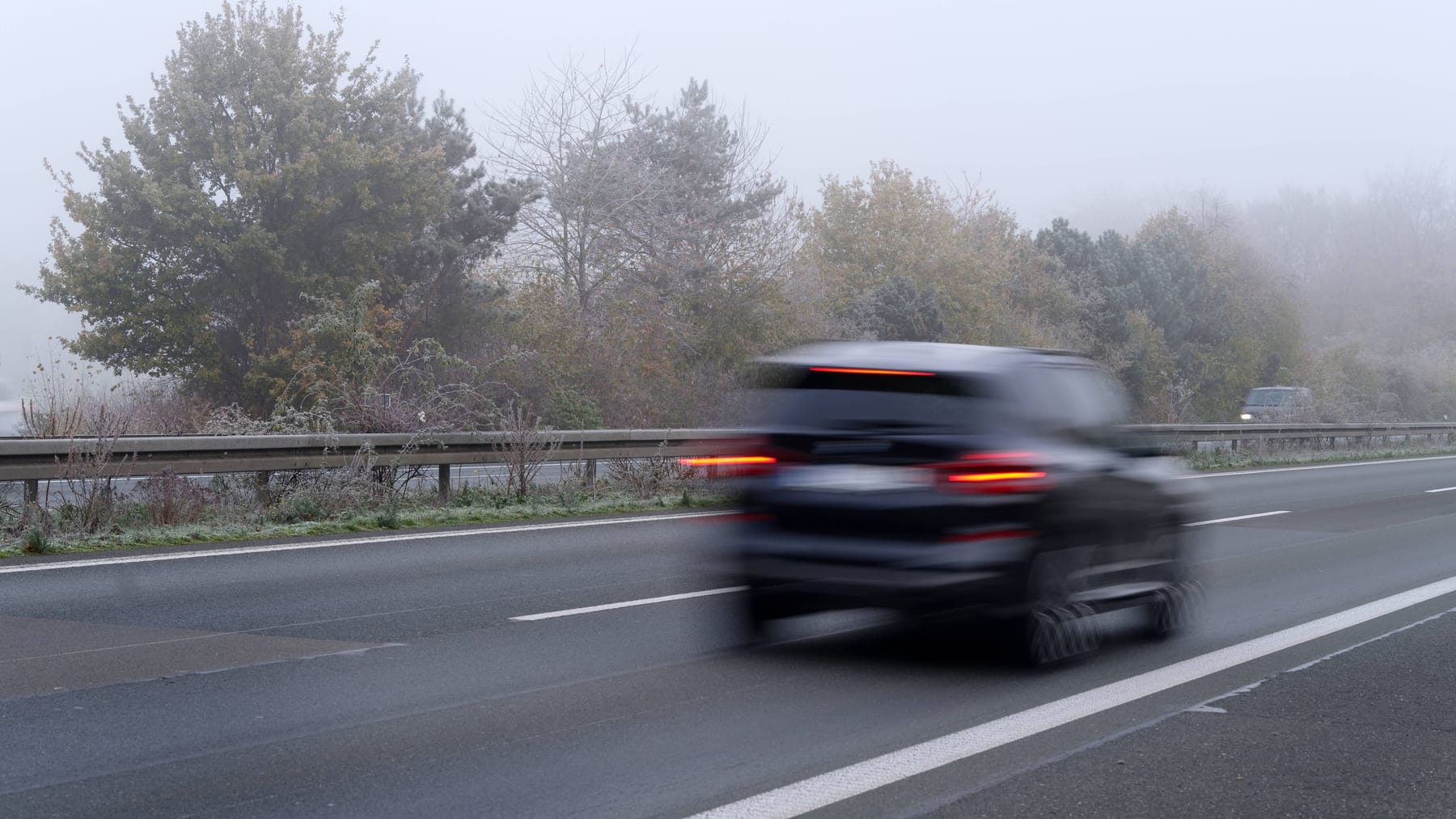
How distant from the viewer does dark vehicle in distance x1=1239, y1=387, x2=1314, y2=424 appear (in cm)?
3653

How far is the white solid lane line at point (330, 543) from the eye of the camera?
9969 millimetres

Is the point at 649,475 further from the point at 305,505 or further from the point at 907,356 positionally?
the point at 907,356

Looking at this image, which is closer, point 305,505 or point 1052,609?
point 1052,609

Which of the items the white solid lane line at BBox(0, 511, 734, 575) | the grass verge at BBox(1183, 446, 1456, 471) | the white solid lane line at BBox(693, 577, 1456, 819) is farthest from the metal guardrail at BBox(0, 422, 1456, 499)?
the grass verge at BBox(1183, 446, 1456, 471)

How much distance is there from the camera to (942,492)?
6703 millimetres

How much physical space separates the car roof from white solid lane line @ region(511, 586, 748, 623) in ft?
4.69

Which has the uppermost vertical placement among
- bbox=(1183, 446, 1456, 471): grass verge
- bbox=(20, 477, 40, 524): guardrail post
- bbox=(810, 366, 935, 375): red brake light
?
bbox=(810, 366, 935, 375): red brake light

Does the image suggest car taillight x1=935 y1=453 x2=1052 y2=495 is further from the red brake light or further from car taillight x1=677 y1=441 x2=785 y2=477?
car taillight x1=677 y1=441 x2=785 y2=477

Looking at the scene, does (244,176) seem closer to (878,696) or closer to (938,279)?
(938,279)

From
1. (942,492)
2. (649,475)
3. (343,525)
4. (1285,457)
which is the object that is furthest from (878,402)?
(1285,457)

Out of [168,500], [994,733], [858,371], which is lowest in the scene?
[994,733]

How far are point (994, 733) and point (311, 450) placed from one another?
9529 millimetres

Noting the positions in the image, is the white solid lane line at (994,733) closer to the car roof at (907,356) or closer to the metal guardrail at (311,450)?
the metal guardrail at (311,450)

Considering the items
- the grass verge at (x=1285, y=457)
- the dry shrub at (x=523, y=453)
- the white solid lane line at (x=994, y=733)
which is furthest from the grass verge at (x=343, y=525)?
the grass verge at (x=1285, y=457)
